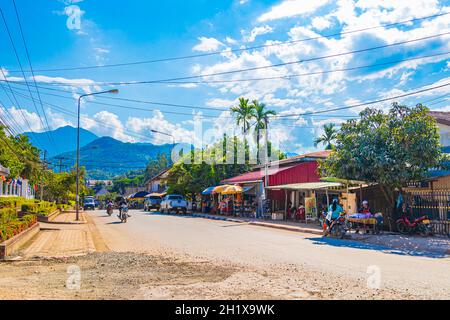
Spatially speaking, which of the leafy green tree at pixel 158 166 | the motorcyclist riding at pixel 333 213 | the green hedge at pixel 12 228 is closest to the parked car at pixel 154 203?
the green hedge at pixel 12 228

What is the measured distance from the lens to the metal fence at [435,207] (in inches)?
698

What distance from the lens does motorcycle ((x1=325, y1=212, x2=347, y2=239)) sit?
17.8m

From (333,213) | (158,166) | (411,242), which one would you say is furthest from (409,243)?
(158,166)

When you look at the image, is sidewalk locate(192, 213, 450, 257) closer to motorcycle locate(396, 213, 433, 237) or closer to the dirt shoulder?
motorcycle locate(396, 213, 433, 237)

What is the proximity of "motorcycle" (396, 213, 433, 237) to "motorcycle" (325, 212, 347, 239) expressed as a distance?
2731mm

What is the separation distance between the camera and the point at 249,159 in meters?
48.9

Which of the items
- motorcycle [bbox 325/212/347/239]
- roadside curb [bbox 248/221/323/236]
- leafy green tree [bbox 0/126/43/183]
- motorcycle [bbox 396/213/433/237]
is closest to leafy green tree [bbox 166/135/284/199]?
leafy green tree [bbox 0/126/43/183]

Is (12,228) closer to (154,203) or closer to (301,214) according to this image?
(301,214)

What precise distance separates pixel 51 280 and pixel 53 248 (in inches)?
247

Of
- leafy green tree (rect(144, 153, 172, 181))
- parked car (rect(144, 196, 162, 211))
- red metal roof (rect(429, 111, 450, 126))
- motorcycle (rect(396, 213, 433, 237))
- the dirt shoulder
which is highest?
leafy green tree (rect(144, 153, 172, 181))

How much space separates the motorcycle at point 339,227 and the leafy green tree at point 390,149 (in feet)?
7.65

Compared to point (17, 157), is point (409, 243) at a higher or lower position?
lower

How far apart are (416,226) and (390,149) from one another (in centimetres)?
341

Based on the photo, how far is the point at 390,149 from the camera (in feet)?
60.4
